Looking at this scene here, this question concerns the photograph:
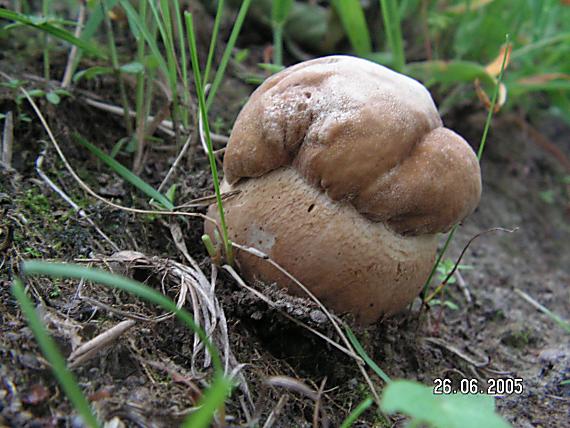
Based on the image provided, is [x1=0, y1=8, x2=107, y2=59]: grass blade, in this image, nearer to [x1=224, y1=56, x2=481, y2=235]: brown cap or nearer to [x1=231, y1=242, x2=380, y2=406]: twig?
[x1=224, y1=56, x2=481, y2=235]: brown cap

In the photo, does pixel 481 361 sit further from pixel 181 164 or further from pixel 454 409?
pixel 181 164

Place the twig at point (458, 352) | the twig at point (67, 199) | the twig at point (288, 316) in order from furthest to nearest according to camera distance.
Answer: the twig at point (458, 352), the twig at point (67, 199), the twig at point (288, 316)

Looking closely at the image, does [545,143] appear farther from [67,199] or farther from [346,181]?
[67,199]

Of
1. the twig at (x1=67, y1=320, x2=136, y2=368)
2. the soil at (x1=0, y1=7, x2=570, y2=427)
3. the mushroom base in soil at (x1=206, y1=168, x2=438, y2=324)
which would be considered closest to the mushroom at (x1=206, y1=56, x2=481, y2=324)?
the mushroom base in soil at (x1=206, y1=168, x2=438, y2=324)

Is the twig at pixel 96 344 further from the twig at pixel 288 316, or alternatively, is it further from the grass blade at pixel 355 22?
the grass blade at pixel 355 22

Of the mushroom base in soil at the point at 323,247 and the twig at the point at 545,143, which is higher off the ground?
the mushroom base in soil at the point at 323,247

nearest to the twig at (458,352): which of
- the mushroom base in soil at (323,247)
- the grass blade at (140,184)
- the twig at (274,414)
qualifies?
the mushroom base in soil at (323,247)
